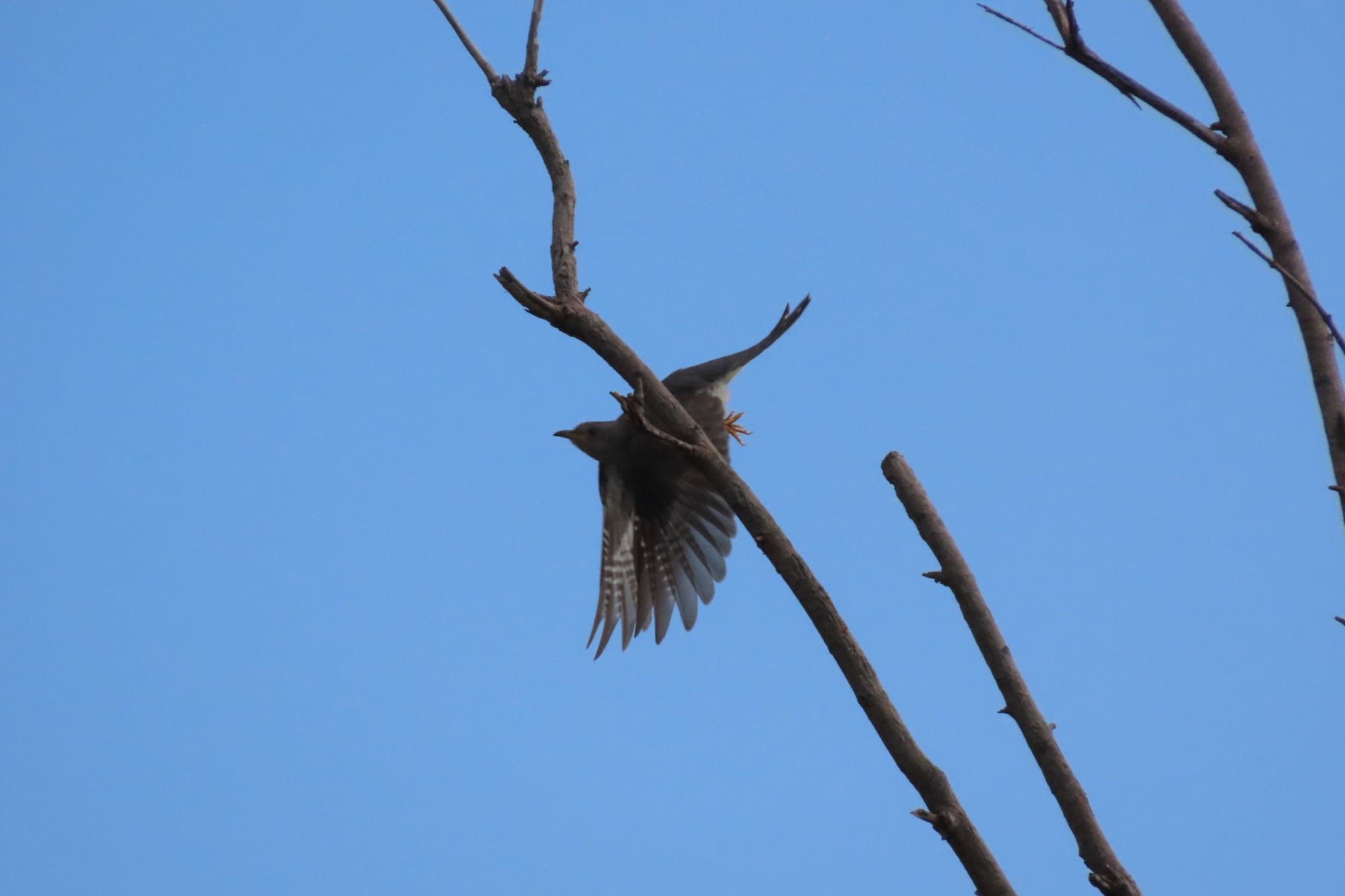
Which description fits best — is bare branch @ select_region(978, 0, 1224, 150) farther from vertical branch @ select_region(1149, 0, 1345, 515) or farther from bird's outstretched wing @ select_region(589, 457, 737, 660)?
bird's outstretched wing @ select_region(589, 457, 737, 660)

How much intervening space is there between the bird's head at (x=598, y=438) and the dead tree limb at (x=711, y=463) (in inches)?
85.6

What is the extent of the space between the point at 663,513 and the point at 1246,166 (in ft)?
12.8

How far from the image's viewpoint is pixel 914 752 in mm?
2686

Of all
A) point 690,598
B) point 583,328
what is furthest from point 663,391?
point 690,598

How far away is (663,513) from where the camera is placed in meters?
5.69

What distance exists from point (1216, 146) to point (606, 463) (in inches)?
158

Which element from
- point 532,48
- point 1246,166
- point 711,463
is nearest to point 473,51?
point 532,48

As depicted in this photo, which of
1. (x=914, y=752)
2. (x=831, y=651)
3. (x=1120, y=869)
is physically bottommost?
(x=1120, y=869)

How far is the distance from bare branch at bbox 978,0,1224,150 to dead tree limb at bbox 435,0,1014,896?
4.36 feet

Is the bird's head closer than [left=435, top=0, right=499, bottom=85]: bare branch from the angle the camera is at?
No

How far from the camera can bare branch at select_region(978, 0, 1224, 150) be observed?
6.42 ft

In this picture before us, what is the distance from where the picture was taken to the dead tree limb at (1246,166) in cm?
189

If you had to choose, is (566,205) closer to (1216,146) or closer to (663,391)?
(663,391)

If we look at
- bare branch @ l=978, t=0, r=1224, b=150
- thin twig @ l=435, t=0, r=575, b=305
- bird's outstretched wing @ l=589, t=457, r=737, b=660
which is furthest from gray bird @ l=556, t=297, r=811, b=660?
bare branch @ l=978, t=0, r=1224, b=150
